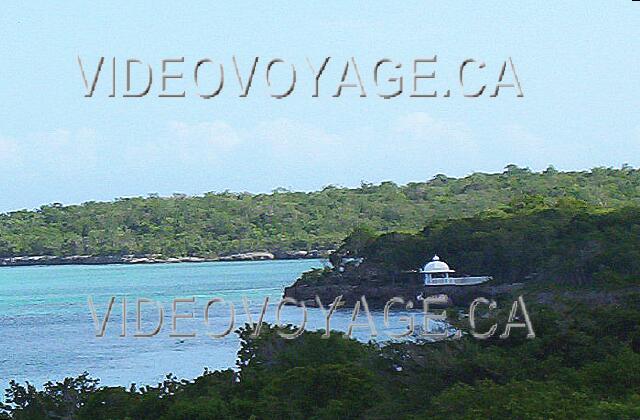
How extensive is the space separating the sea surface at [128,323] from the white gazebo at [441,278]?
3469mm

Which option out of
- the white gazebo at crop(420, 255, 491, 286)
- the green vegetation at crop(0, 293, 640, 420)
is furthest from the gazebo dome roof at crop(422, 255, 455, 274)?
the green vegetation at crop(0, 293, 640, 420)

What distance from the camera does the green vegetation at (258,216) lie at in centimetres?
8750

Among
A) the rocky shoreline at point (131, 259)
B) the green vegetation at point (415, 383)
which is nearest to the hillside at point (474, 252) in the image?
the green vegetation at point (415, 383)

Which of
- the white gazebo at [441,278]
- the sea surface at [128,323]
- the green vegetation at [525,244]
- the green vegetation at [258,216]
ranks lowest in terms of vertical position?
the sea surface at [128,323]

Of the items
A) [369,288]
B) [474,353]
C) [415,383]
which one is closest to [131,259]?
[369,288]

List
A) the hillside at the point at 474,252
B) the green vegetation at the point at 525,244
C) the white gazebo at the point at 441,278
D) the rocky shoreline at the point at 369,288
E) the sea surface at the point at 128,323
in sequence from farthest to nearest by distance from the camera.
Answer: the white gazebo at the point at 441,278, the rocky shoreline at the point at 369,288, the hillside at the point at 474,252, the green vegetation at the point at 525,244, the sea surface at the point at 128,323

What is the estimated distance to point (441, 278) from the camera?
45062 mm

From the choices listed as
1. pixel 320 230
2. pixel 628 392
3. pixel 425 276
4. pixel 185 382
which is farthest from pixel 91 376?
pixel 320 230

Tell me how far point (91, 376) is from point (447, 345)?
46.5 ft

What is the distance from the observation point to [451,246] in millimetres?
49156

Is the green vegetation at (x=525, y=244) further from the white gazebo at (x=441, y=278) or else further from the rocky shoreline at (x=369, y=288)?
the white gazebo at (x=441, y=278)

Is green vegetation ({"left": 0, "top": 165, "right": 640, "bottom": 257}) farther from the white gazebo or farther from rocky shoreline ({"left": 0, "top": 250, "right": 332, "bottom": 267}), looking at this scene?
the white gazebo

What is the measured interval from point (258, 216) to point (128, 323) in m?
52.4

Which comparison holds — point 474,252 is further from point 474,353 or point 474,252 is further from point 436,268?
point 474,353
